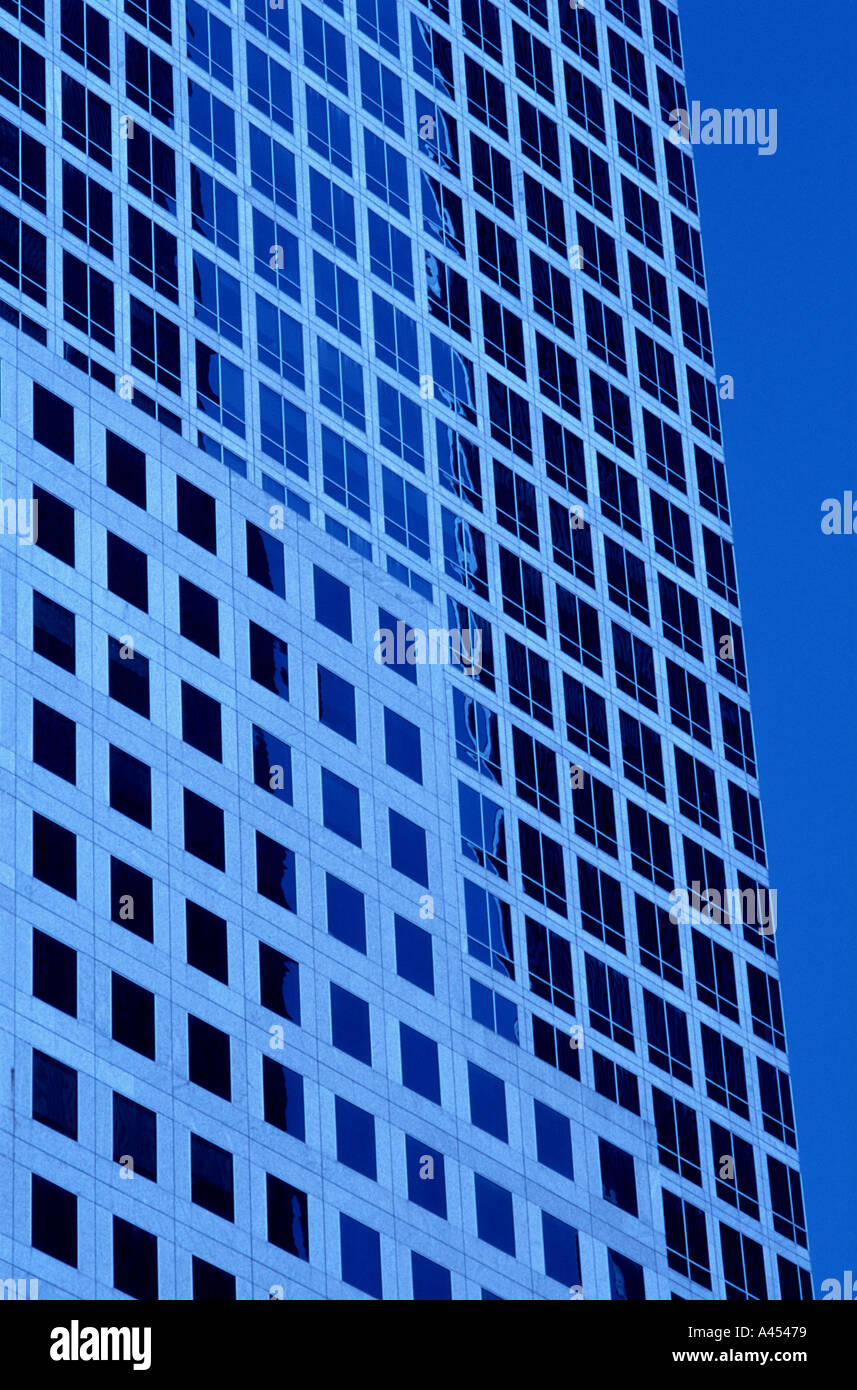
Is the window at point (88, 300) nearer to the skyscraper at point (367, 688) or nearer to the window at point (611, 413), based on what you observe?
the skyscraper at point (367, 688)

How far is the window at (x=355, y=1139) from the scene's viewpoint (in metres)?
83.2

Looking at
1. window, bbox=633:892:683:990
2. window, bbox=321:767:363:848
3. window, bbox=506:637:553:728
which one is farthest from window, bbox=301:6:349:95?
window, bbox=633:892:683:990

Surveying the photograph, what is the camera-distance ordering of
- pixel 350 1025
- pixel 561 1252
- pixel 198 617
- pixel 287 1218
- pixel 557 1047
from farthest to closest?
pixel 557 1047 → pixel 561 1252 → pixel 198 617 → pixel 350 1025 → pixel 287 1218

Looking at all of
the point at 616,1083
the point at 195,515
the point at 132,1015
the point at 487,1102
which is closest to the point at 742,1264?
the point at 616,1083

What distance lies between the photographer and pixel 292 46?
9894 cm

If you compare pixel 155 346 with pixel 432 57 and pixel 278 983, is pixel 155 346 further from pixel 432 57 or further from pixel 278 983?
pixel 432 57

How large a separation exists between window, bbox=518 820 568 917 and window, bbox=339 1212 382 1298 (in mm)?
16284

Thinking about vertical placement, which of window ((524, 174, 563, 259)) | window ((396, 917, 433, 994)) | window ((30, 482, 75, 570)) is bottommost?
window ((396, 917, 433, 994))

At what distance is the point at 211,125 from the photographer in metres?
Answer: 93.8

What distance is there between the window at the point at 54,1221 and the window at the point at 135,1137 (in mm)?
2481

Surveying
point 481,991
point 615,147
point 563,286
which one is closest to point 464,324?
point 563,286

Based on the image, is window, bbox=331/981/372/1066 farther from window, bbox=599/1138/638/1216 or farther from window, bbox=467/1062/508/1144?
window, bbox=599/1138/638/1216

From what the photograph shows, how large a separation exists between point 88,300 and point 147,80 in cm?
952

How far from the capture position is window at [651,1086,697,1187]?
9731 centimetres
